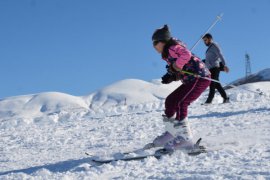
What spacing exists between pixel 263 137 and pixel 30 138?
5.02 metres

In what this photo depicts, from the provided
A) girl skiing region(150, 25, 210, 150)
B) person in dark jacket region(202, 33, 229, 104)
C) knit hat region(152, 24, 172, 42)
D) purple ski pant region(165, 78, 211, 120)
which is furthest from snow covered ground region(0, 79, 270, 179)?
person in dark jacket region(202, 33, 229, 104)

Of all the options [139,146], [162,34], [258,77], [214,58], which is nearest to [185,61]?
[162,34]

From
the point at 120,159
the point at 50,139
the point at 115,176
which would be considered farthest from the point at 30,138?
the point at 115,176

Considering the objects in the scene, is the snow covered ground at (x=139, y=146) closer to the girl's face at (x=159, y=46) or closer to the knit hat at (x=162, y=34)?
the girl's face at (x=159, y=46)

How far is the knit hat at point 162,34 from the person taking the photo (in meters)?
5.58

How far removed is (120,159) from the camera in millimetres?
5254

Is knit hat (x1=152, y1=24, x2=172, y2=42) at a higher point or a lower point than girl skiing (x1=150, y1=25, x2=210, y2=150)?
higher

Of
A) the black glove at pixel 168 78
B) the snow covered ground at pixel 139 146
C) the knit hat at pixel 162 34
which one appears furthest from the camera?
the black glove at pixel 168 78

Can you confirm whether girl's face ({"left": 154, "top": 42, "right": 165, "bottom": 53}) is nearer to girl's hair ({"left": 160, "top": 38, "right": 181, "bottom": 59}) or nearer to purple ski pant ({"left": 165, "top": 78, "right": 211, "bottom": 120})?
girl's hair ({"left": 160, "top": 38, "right": 181, "bottom": 59})

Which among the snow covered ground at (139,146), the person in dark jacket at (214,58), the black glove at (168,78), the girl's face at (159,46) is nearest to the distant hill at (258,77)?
the person in dark jacket at (214,58)

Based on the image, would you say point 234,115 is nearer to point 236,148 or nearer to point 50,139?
point 50,139

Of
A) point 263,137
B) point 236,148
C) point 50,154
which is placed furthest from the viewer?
point 50,154

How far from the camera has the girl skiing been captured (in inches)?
216

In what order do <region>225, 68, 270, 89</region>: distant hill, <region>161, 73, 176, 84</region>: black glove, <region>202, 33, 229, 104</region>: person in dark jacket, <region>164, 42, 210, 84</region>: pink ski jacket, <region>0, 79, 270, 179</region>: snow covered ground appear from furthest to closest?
<region>225, 68, 270, 89</region>: distant hill → <region>202, 33, 229, 104</region>: person in dark jacket → <region>161, 73, 176, 84</region>: black glove → <region>164, 42, 210, 84</region>: pink ski jacket → <region>0, 79, 270, 179</region>: snow covered ground
